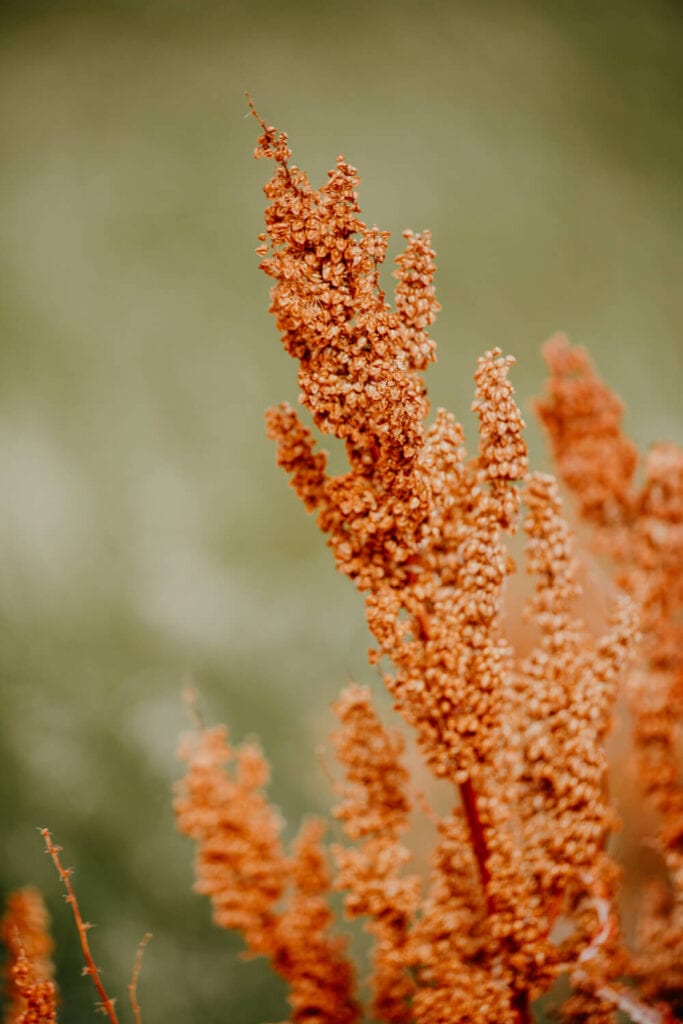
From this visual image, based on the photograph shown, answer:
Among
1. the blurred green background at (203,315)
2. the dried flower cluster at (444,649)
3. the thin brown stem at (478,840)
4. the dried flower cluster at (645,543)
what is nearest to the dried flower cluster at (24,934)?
the blurred green background at (203,315)

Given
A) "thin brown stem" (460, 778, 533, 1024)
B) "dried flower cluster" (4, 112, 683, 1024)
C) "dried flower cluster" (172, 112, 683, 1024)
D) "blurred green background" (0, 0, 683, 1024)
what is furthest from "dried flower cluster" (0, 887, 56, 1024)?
"thin brown stem" (460, 778, 533, 1024)

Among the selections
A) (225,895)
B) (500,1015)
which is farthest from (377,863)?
(225,895)

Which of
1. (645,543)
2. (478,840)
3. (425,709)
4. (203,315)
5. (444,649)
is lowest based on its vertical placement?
(478,840)

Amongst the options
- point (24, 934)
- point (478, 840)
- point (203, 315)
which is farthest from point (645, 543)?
point (24, 934)

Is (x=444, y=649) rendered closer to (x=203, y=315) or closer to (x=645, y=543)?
(x=645, y=543)

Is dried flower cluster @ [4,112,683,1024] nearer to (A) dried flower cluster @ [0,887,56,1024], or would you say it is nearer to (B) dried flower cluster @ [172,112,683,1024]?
(B) dried flower cluster @ [172,112,683,1024]

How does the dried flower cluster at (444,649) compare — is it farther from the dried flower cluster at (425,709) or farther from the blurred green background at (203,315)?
the blurred green background at (203,315)
